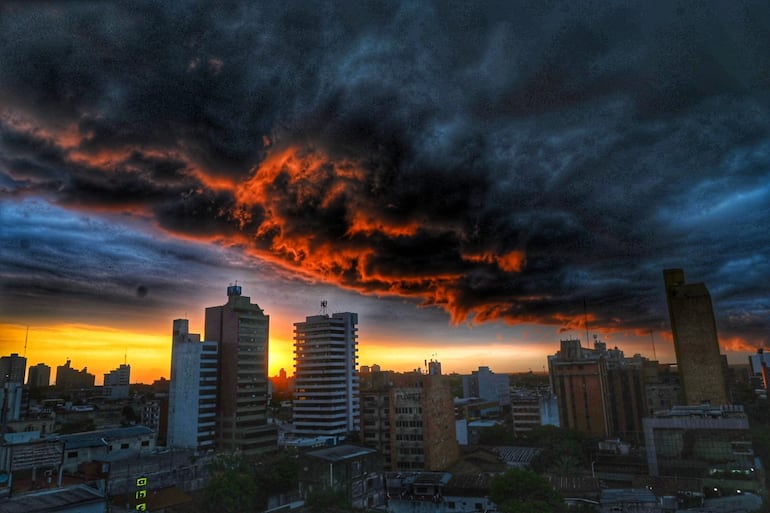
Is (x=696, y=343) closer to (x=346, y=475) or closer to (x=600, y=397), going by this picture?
(x=600, y=397)

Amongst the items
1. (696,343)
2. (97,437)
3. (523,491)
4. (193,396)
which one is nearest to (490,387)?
(696,343)

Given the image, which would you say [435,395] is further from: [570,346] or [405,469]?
[570,346]

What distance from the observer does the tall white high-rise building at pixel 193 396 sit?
260ft

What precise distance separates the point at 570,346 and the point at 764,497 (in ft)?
212

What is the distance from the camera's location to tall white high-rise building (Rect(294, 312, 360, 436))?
308ft

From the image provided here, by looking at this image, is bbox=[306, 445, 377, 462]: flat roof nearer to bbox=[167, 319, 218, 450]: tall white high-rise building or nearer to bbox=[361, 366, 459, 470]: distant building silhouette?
bbox=[361, 366, 459, 470]: distant building silhouette

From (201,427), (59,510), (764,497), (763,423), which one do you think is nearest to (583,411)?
(763,423)

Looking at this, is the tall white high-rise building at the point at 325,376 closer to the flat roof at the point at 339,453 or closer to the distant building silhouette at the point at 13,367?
the flat roof at the point at 339,453

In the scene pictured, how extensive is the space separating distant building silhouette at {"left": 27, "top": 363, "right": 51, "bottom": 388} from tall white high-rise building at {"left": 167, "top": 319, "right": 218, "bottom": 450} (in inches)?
4365

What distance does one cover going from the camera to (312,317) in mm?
101938

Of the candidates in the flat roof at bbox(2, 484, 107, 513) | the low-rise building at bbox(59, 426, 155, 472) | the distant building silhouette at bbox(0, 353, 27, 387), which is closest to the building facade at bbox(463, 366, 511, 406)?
the low-rise building at bbox(59, 426, 155, 472)

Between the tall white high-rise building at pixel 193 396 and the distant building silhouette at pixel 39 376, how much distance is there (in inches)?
4365

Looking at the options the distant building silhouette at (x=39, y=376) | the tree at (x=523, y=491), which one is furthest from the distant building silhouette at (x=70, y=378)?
the tree at (x=523, y=491)

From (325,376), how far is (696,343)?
73.3 metres
